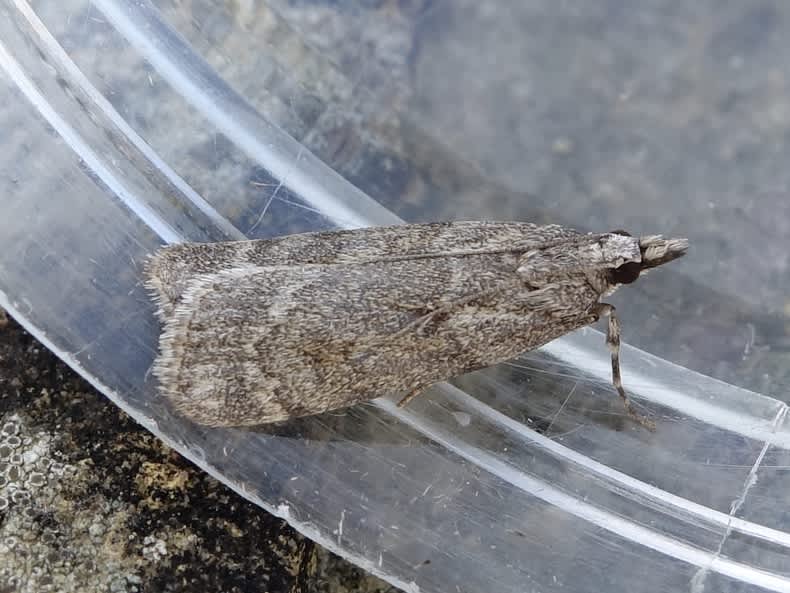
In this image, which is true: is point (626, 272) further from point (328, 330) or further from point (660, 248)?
point (328, 330)

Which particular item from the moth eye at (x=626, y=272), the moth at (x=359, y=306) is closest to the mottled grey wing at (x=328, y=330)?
the moth at (x=359, y=306)

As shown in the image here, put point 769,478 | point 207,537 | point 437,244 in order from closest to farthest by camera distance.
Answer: point 437,244, point 207,537, point 769,478

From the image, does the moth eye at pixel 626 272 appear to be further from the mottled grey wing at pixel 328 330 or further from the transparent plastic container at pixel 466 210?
the transparent plastic container at pixel 466 210

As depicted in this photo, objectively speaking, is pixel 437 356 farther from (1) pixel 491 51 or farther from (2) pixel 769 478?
(1) pixel 491 51

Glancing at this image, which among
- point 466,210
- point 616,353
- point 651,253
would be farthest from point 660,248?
point 466,210

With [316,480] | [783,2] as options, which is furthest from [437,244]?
[783,2]
